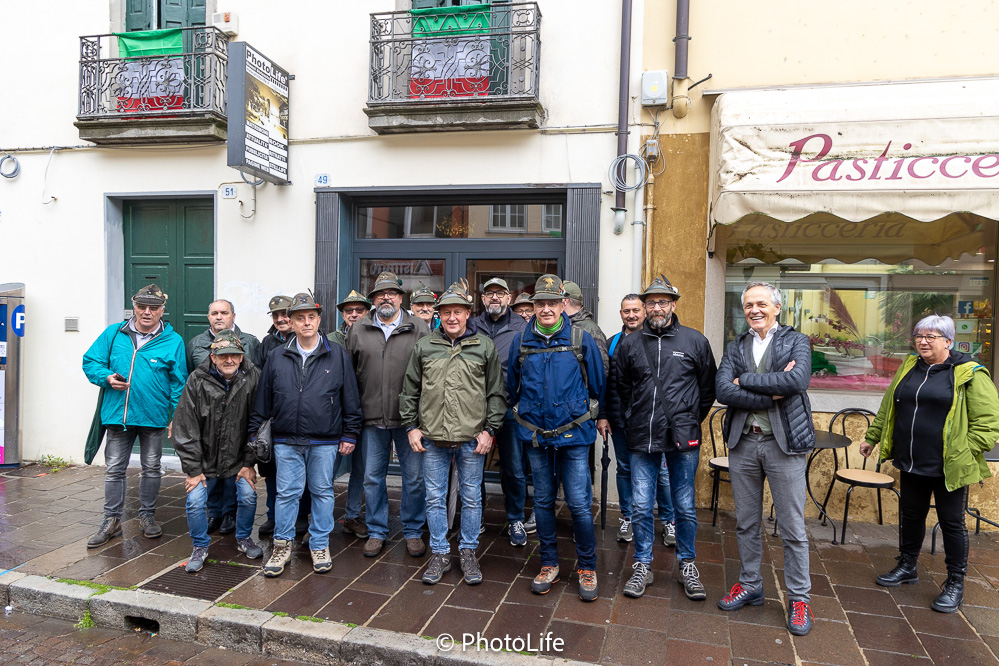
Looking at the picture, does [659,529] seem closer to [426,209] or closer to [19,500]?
[426,209]

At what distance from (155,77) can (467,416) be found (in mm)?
5532

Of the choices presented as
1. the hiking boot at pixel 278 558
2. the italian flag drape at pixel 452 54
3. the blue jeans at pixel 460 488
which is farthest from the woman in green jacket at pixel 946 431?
the italian flag drape at pixel 452 54

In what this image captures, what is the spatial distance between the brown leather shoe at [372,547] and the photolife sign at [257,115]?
145 inches

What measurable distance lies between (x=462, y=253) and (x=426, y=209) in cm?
69

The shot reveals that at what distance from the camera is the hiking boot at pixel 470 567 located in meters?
4.44

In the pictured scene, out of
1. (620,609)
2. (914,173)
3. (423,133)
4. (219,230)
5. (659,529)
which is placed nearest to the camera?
(620,609)

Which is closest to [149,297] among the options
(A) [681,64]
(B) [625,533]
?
(B) [625,533]

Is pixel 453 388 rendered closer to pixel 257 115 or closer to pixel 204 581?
pixel 204 581

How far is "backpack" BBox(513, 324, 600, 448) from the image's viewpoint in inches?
163

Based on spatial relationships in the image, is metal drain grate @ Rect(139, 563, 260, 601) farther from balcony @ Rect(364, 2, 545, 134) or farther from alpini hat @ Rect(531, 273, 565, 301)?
balcony @ Rect(364, 2, 545, 134)

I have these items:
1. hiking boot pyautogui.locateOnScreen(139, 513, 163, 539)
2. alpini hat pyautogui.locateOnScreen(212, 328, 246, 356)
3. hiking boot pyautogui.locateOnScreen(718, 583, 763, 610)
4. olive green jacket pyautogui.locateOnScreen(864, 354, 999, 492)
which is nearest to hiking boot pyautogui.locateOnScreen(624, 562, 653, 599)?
hiking boot pyautogui.locateOnScreen(718, 583, 763, 610)

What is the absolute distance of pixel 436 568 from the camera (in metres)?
4.52

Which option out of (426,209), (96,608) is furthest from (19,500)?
(426,209)

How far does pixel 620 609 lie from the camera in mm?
4117
